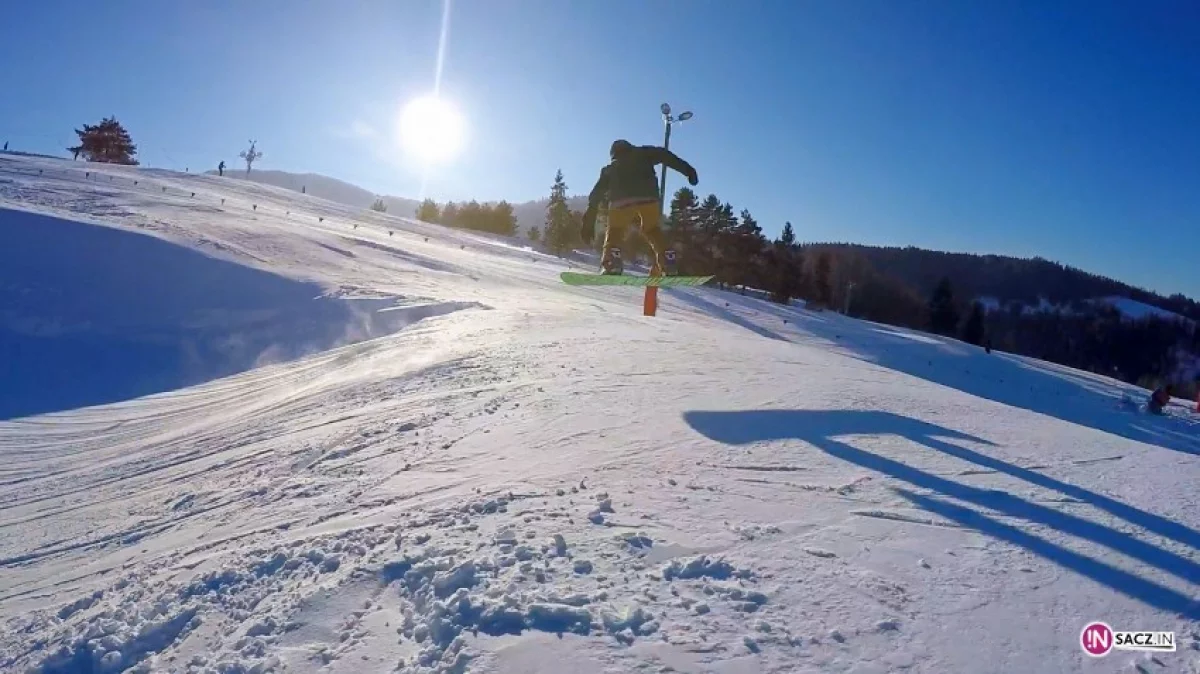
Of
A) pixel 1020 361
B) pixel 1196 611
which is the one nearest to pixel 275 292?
pixel 1196 611

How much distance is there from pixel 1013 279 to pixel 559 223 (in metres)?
114

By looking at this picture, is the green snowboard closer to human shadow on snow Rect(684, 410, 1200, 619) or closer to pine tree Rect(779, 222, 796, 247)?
human shadow on snow Rect(684, 410, 1200, 619)

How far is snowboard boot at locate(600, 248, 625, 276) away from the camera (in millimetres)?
12062

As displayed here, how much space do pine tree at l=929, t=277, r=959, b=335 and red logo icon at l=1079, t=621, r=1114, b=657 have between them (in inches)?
2491

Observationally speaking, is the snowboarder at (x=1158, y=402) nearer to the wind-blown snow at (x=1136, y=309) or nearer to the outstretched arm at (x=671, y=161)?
the outstretched arm at (x=671, y=161)

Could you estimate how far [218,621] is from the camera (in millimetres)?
3373

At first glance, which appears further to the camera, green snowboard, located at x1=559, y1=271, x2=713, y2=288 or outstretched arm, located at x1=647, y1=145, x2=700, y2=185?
green snowboard, located at x1=559, y1=271, x2=713, y2=288

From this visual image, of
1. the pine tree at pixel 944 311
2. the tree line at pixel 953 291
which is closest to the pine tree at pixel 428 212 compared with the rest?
the tree line at pixel 953 291

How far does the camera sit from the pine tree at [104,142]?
67188 mm

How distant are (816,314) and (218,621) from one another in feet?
129

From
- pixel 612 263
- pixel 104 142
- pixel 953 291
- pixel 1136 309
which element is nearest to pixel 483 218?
pixel 104 142

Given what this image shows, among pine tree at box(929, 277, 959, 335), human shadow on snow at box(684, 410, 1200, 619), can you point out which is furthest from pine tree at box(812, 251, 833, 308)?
human shadow on snow at box(684, 410, 1200, 619)

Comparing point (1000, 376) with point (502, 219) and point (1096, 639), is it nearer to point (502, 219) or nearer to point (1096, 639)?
point (1096, 639)

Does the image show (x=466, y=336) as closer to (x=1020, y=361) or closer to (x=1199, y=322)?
(x=1020, y=361)
